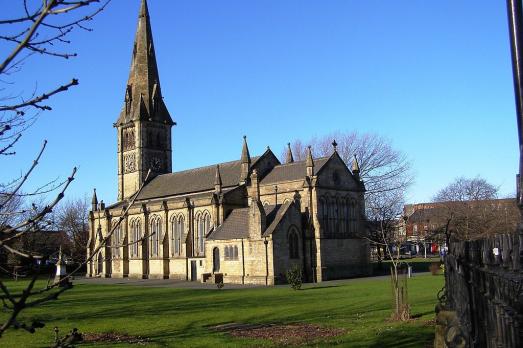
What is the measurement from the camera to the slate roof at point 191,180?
5828 centimetres

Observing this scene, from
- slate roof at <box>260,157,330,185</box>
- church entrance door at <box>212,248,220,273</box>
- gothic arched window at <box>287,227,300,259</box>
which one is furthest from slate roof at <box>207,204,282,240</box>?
slate roof at <box>260,157,330,185</box>

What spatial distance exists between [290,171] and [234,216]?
7350 mm

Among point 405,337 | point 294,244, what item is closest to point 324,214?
point 294,244

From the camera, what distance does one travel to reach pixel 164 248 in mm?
58469

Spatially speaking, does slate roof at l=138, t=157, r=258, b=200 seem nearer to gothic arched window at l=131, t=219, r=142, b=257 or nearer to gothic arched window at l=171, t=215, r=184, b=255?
gothic arched window at l=131, t=219, r=142, b=257

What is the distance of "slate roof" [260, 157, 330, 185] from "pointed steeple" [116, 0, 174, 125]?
905 inches

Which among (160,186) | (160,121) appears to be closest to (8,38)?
(160,186)

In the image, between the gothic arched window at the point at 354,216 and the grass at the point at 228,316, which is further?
the gothic arched window at the point at 354,216

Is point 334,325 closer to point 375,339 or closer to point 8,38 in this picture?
point 375,339

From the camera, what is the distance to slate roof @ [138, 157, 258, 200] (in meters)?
58.3

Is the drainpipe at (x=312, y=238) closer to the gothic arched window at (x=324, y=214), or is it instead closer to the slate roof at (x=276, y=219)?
the gothic arched window at (x=324, y=214)

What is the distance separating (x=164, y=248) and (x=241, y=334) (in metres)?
42.5

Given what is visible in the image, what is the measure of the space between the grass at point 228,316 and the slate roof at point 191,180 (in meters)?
25.5

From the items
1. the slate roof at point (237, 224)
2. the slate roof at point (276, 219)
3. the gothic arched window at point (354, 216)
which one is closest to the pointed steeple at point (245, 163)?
the slate roof at point (237, 224)
